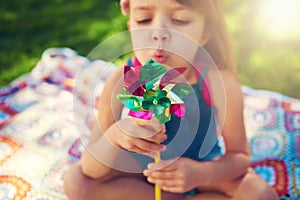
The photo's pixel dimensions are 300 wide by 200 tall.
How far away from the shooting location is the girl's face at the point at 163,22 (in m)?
1.09

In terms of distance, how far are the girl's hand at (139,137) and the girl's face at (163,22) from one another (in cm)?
14

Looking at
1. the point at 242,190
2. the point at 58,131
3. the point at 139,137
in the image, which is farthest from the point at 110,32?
the point at 139,137

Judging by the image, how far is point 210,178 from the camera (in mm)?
1210

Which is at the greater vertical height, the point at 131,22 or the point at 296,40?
the point at 131,22

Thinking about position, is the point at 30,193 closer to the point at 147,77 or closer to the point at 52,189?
the point at 52,189

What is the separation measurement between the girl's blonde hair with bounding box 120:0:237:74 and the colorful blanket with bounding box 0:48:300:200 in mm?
244

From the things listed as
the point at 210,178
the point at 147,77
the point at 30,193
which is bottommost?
the point at 30,193

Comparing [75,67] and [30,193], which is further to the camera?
[75,67]

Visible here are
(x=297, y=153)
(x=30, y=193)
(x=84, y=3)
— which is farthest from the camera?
(x=84, y=3)

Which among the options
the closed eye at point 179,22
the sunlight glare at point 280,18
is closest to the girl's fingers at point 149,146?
the closed eye at point 179,22

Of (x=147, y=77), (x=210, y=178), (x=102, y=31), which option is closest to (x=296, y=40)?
(x=102, y=31)

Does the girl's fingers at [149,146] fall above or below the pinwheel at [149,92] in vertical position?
below

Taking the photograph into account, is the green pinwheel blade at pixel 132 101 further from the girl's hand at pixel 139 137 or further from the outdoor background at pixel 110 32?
the outdoor background at pixel 110 32

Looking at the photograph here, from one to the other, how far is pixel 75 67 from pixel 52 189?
25.6 inches
